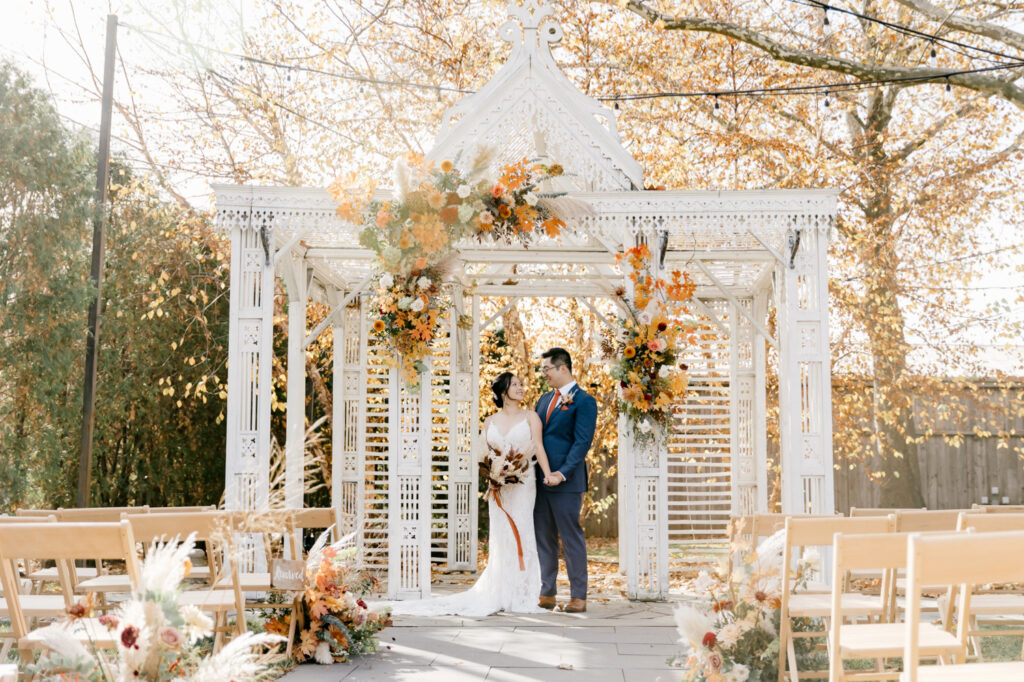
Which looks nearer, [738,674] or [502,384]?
[738,674]

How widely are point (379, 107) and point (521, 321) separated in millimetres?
3479

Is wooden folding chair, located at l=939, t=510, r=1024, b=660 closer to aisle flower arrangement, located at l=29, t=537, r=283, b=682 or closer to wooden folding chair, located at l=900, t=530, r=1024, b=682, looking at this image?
wooden folding chair, located at l=900, t=530, r=1024, b=682

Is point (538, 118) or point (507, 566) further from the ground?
point (538, 118)

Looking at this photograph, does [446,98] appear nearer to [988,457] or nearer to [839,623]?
[988,457]

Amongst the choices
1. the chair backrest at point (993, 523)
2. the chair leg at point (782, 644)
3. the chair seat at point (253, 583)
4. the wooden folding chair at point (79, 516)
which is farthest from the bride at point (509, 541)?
the chair backrest at point (993, 523)

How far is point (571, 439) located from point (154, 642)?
528cm

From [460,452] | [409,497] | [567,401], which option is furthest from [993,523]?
[460,452]

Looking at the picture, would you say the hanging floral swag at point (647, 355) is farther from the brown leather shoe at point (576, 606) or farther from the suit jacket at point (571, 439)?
the brown leather shoe at point (576, 606)

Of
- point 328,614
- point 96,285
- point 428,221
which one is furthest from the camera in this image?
point 96,285

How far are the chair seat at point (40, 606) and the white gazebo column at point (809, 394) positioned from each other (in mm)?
5242

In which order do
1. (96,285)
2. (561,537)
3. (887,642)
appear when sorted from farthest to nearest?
(96,285)
(561,537)
(887,642)

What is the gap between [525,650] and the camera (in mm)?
6203

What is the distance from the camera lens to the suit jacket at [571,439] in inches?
307

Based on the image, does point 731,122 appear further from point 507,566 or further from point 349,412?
point 507,566
